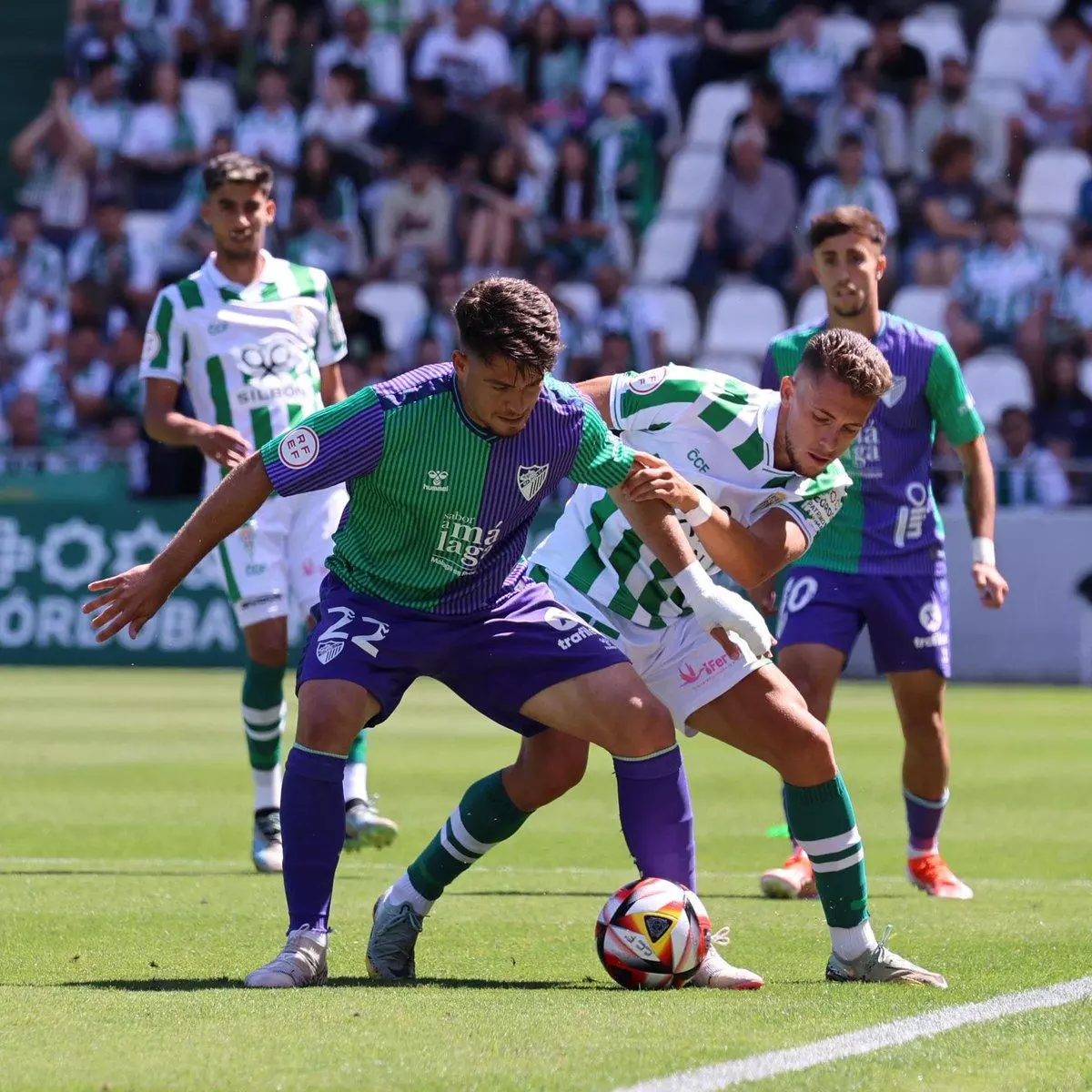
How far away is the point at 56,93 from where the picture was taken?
24156mm

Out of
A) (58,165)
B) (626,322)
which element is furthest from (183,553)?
(58,165)

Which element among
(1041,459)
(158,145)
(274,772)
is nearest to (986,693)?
(1041,459)

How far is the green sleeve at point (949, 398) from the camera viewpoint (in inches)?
310

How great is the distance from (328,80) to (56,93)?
3.39m

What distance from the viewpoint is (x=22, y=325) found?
74.2ft

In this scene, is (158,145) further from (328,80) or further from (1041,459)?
(1041,459)

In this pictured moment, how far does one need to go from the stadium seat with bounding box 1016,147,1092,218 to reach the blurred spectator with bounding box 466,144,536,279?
16.5 ft

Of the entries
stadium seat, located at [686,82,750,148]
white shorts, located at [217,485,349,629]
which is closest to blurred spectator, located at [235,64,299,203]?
stadium seat, located at [686,82,750,148]

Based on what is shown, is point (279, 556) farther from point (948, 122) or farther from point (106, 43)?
point (106, 43)

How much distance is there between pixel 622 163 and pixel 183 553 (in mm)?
17473

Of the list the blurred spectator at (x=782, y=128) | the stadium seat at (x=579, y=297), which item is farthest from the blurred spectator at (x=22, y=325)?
the blurred spectator at (x=782, y=128)

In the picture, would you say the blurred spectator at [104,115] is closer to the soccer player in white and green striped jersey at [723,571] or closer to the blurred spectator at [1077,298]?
the blurred spectator at [1077,298]

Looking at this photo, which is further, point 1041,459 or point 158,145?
point 158,145

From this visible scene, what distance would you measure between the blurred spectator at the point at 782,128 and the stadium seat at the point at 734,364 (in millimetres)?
1999
